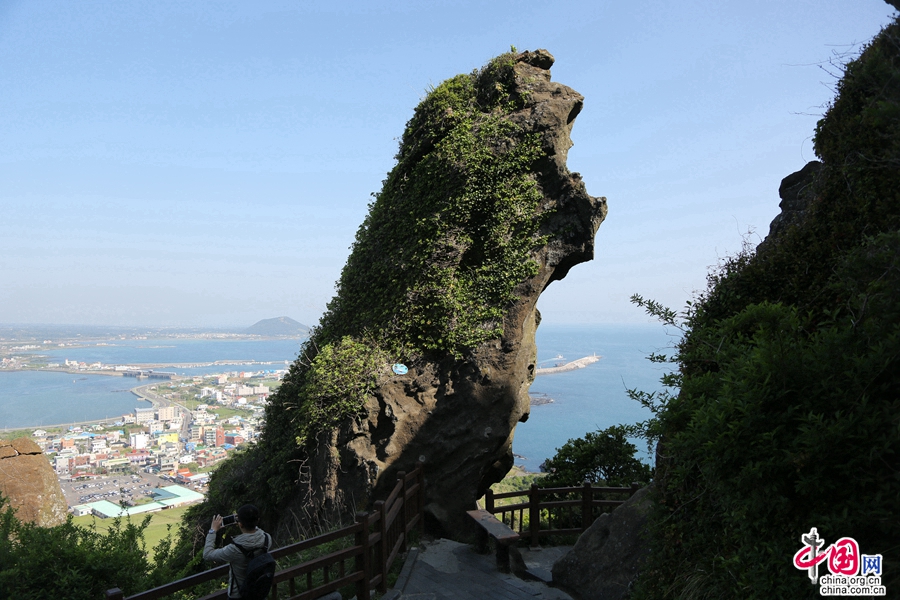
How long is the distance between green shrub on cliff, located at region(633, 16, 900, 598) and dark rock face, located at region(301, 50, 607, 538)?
4.51 metres

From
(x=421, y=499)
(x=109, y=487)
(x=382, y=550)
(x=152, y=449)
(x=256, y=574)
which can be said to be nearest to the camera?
(x=256, y=574)

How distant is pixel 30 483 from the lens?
49.3 feet

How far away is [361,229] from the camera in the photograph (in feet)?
37.4

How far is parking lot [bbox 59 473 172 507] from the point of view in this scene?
2681 cm

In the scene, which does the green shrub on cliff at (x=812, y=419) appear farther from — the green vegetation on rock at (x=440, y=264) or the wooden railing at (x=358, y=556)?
the green vegetation on rock at (x=440, y=264)

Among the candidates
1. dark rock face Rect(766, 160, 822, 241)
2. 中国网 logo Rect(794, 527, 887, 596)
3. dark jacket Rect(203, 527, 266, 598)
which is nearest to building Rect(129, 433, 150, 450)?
dark jacket Rect(203, 527, 266, 598)

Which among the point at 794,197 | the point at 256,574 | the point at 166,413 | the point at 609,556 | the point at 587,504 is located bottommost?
the point at 166,413

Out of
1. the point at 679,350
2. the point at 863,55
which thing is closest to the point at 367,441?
the point at 679,350

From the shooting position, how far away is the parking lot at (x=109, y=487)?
26812 mm

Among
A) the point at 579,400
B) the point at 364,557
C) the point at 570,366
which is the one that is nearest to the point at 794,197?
the point at 364,557

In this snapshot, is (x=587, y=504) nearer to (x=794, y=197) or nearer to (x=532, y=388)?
(x=794, y=197)

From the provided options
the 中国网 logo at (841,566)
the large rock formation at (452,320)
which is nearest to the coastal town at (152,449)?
the large rock formation at (452,320)

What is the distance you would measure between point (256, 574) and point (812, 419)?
409 cm

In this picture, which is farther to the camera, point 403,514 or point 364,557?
point 403,514
